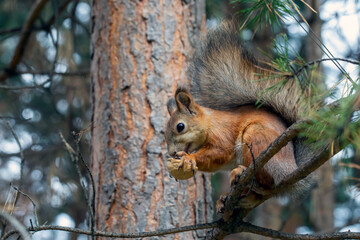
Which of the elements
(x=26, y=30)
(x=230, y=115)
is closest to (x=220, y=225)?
(x=230, y=115)

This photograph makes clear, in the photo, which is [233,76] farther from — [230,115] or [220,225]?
[220,225]

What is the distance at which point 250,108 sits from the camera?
2.01 m

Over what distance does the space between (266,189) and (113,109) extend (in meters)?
0.90

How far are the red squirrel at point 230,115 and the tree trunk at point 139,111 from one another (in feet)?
0.77

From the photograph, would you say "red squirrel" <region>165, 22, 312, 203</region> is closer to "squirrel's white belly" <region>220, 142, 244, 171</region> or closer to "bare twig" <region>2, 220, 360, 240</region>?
"squirrel's white belly" <region>220, 142, 244, 171</region>

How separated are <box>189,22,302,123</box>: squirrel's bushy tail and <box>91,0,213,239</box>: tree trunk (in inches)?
11.8

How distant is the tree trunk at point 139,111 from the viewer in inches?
83.5

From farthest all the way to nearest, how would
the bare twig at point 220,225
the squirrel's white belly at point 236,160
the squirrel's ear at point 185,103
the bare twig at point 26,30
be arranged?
the bare twig at point 26,30 < the squirrel's ear at point 185,103 < the squirrel's white belly at point 236,160 < the bare twig at point 220,225

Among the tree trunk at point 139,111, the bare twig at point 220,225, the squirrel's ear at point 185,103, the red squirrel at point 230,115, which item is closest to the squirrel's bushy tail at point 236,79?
the red squirrel at point 230,115

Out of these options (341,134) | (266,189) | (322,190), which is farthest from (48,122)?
(341,134)

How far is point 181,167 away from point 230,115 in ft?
1.38

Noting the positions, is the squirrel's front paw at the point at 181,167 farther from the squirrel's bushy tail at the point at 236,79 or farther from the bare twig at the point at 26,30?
the bare twig at the point at 26,30

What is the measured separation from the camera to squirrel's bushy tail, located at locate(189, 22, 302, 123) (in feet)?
6.32

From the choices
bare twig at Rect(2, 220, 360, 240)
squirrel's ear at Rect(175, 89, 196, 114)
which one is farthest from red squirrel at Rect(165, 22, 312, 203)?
bare twig at Rect(2, 220, 360, 240)
